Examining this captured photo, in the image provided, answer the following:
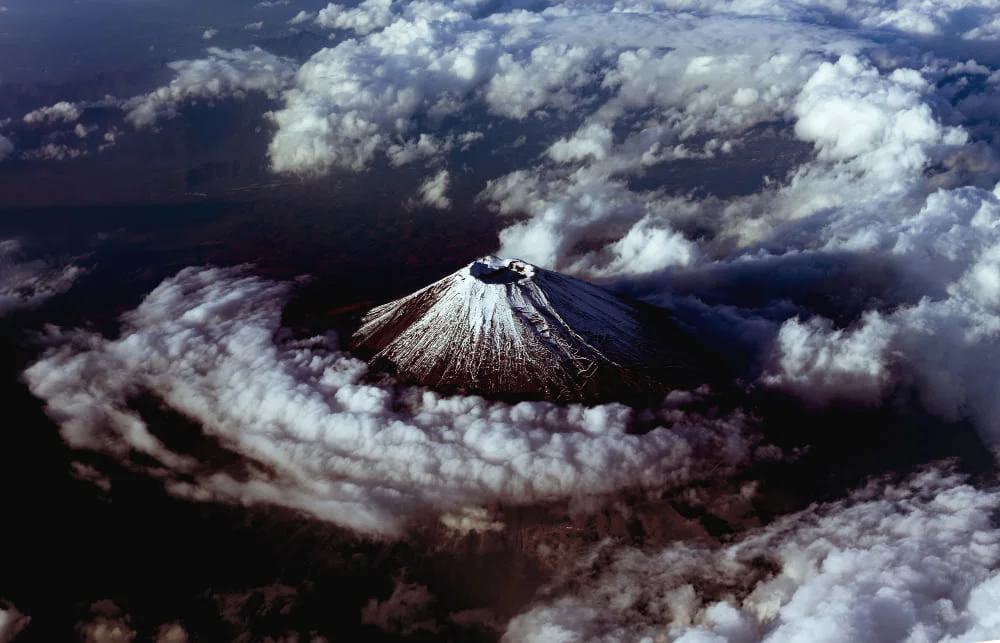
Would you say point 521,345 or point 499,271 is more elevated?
point 499,271

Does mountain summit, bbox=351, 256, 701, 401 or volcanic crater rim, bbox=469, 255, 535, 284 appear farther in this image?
volcanic crater rim, bbox=469, 255, 535, 284

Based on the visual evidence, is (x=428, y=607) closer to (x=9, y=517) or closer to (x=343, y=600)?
(x=343, y=600)

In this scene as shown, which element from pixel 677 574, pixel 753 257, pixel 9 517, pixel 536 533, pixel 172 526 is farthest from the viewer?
pixel 753 257

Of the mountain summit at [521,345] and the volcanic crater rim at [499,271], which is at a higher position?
the volcanic crater rim at [499,271]

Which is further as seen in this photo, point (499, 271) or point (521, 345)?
point (499, 271)

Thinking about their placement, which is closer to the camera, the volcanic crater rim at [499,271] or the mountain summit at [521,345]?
the mountain summit at [521,345]

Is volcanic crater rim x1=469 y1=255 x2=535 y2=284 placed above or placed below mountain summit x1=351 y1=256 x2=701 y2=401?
above

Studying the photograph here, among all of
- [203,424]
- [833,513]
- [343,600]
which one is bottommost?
[343,600]

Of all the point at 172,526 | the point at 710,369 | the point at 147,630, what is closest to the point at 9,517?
the point at 172,526
